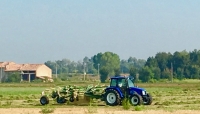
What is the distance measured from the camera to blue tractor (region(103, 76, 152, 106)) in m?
31.5

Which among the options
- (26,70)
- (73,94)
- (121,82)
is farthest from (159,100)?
(26,70)

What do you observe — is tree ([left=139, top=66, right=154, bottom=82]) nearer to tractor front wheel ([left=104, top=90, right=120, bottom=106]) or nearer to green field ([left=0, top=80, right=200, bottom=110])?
green field ([left=0, top=80, right=200, bottom=110])

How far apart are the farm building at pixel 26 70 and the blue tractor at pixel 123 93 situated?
101471mm

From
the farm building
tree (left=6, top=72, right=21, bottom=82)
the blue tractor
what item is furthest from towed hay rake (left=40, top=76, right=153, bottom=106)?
the farm building

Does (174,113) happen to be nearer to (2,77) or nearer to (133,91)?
(133,91)

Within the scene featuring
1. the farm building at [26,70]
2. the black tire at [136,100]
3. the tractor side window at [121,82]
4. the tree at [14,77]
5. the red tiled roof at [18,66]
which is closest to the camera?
the black tire at [136,100]

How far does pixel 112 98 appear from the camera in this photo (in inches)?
Result: 1249

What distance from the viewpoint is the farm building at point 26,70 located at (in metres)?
135

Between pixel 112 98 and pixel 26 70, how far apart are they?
10552 centimetres

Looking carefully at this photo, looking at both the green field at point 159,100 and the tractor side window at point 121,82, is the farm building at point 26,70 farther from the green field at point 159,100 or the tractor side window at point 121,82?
the tractor side window at point 121,82

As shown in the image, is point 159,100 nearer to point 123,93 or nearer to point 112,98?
point 123,93

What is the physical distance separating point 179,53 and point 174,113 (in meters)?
108

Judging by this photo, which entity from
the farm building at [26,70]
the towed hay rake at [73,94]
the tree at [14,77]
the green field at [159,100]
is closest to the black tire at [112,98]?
the towed hay rake at [73,94]

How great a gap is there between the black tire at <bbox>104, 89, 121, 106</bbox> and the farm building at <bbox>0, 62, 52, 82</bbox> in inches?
4003
